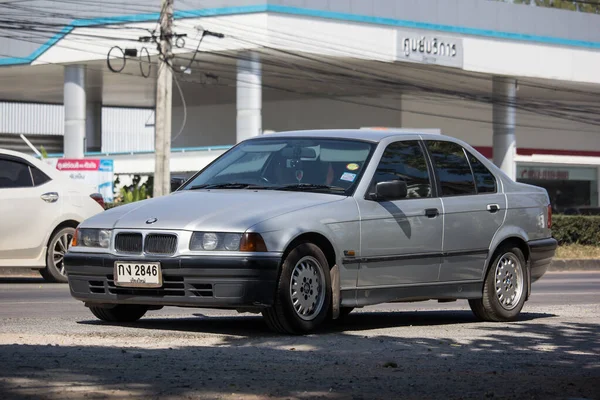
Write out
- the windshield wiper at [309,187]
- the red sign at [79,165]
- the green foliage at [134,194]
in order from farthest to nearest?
the green foliage at [134,194], the red sign at [79,165], the windshield wiper at [309,187]

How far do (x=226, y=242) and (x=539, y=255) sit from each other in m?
3.70

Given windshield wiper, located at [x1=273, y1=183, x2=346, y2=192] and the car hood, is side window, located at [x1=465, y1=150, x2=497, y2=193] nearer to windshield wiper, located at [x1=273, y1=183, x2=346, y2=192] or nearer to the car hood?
windshield wiper, located at [x1=273, y1=183, x2=346, y2=192]

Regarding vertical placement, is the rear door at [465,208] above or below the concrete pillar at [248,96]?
below

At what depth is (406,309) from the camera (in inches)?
478

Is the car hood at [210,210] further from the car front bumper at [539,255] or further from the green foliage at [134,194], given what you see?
the green foliage at [134,194]

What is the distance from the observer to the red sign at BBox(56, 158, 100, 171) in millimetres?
29828

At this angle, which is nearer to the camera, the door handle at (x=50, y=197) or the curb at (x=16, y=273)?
the door handle at (x=50, y=197)

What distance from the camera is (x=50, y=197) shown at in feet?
49.3

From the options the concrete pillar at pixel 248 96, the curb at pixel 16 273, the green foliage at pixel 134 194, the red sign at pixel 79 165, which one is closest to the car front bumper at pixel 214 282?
the curb at pixel 16 273

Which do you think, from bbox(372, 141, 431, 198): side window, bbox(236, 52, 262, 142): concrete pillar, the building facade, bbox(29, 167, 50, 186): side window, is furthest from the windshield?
bbox(236, 52, 262, 142): concrete pillar

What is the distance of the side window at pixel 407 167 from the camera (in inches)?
380

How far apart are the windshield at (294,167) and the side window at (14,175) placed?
210 inches

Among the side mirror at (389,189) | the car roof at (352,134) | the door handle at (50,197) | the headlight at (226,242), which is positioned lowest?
the headlight at (226,242)

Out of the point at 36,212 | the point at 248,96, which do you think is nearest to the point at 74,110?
the point at 248,96
